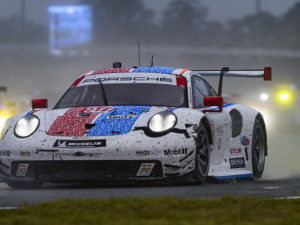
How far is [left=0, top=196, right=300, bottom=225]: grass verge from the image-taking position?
4953mm

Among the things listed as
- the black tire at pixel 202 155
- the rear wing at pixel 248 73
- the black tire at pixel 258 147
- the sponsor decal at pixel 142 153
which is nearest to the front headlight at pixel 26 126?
the sponsor decal at pixel 142 153

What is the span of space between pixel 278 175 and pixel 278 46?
13251 centimetres

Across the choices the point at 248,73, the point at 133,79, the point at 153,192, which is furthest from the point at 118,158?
the point at 248,73

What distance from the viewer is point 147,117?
7777 millimetres

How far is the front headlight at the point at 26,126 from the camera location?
795cm

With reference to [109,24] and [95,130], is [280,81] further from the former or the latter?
[95,130]

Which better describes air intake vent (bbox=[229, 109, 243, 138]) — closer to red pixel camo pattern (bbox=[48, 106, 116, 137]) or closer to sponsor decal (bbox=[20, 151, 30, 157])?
red pixel camo pattern (bbox=[48, 106, 116, 137])

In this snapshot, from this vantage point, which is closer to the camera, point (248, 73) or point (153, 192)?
point (153, 192)

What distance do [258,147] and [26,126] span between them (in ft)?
10.9

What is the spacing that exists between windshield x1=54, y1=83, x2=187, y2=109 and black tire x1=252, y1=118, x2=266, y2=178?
4.75 ft

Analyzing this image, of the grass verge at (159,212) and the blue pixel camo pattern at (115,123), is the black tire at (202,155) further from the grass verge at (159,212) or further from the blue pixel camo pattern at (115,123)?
the grass verge at (159,212)

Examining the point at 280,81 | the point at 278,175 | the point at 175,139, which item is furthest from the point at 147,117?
the point at 280,81

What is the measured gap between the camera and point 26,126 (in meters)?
8.05

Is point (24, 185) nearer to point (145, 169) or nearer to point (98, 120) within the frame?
point (98, 120)
